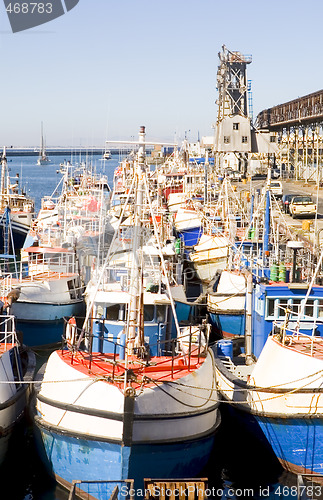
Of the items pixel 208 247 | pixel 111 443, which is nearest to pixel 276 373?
pixel 111 443

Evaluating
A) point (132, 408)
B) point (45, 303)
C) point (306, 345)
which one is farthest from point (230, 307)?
point (132, 408)

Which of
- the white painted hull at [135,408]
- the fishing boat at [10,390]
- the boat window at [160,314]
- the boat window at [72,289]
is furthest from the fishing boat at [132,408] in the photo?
the boat window at [72,289]

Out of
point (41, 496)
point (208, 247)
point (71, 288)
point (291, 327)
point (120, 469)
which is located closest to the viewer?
point (120, 469)

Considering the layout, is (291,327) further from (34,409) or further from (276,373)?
(34,409)

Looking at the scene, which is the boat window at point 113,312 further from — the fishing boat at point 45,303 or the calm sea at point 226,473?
the fishing boat at point 45,303

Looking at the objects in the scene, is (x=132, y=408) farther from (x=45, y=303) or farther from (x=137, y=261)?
(x=45, y=303)

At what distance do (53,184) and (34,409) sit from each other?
12255 centimetres

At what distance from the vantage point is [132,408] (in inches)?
581

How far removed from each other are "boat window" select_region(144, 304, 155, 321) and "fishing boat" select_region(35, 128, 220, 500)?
1.89 meters

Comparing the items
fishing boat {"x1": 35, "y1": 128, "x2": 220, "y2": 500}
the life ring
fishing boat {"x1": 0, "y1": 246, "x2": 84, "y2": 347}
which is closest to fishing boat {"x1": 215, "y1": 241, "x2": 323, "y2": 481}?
fishing boat {"x1": 35, "y1": 128, "x2": 220, "y2": 500}

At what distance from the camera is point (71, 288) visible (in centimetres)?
2964

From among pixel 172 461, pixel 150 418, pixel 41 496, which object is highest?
pixel 150 418

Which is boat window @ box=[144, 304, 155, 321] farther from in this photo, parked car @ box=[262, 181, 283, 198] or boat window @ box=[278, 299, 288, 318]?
parked car @ box=[262, 181, 283, 198]

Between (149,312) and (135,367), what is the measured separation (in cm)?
362
